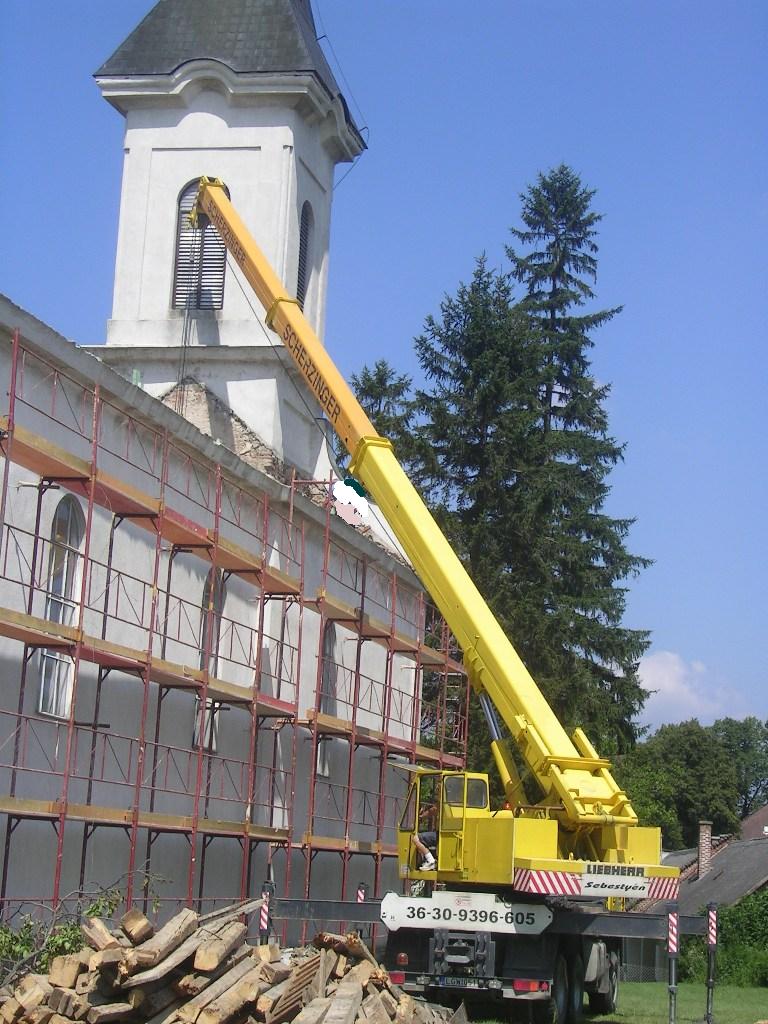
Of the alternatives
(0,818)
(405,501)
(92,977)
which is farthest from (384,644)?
(92,977)

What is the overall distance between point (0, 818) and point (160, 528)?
16.7 ft

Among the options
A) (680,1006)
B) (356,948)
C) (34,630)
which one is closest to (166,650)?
(34,630)

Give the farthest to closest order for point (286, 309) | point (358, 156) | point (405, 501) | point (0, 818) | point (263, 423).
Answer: point (358, 156)
point (263, 423)
point (286, 309)
point (405, 501)
point (0, 818)

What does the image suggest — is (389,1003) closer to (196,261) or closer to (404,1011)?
(404,1011)

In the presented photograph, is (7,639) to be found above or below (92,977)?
above

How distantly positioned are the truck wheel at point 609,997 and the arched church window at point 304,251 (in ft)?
61.3

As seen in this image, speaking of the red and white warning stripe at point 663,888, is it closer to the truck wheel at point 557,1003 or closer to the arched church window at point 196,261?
the truck wheel at point 557,1003

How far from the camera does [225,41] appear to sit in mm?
35438

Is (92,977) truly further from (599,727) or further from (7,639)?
(599,727)

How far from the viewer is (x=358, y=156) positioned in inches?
1495

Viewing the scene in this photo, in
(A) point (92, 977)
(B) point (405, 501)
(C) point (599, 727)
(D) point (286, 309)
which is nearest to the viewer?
(A) point (92, 977)

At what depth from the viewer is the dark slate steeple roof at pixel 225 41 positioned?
34875mm

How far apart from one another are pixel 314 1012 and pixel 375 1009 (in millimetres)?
982

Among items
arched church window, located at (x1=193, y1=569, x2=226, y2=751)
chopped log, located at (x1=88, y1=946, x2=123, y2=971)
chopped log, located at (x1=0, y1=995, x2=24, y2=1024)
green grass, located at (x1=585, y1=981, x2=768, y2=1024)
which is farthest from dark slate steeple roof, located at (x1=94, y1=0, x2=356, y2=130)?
chopped log, located at (x1=0, y1=995, x2=24, y2=1024)
